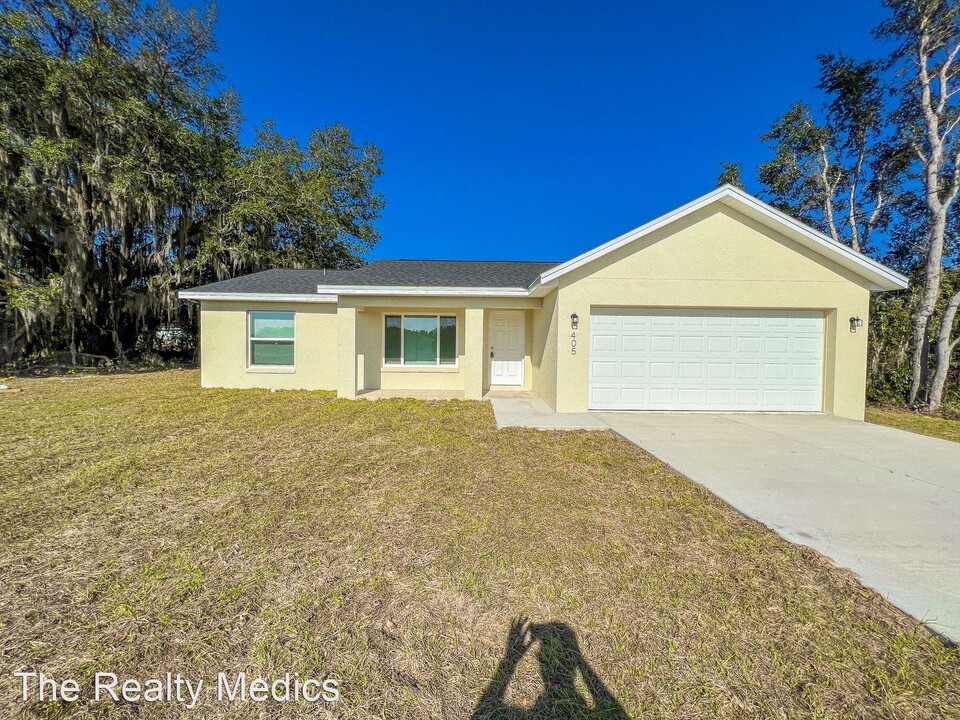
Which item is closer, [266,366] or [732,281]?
[732,281]

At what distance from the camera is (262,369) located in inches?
392

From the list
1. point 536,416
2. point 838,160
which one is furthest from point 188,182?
point 838,160

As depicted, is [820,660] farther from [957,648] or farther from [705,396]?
[705,396]

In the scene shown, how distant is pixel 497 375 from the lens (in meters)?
10.6

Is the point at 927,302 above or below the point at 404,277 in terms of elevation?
below

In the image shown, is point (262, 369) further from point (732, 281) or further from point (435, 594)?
point (732, 281)

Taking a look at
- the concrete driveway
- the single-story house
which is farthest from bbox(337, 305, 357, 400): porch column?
the concrete driveway

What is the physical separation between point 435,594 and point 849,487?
14.8 ft

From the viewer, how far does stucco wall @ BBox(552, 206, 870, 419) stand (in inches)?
295

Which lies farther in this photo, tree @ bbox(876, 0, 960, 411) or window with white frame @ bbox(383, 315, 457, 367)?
window with white frame @ bbox(383, 315, 457, 367)

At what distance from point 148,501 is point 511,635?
11.7 feet

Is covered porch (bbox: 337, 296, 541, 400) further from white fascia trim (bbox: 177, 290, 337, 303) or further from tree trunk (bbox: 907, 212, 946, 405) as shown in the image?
tree trunk (bbox: 907, 212, 946, 405)

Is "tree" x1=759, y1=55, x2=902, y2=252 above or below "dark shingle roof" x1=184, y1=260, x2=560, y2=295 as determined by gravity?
above

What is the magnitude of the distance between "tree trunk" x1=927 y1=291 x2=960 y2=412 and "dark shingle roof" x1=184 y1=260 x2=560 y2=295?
30.2 feet
